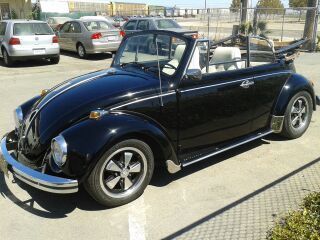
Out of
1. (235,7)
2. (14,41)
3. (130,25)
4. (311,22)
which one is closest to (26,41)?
(14,41)

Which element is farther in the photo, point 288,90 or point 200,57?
point 288,90

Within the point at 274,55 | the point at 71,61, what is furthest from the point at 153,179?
the point at 71,61

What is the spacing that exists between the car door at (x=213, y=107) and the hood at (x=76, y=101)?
468 millimetres

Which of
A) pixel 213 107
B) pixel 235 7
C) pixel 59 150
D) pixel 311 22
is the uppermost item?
pixel 235 7

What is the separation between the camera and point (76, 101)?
157 inches

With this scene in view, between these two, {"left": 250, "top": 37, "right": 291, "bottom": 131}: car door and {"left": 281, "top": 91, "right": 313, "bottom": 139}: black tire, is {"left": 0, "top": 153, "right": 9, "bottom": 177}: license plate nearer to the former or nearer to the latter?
{"left": 250, "top": 37, "right": 291, "bottom": 131}: car door

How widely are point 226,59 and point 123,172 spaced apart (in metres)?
2.30

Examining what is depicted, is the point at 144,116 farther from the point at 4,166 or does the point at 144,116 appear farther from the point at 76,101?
the point at 4,166

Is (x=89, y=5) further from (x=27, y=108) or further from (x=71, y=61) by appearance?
(x=27, y=108)

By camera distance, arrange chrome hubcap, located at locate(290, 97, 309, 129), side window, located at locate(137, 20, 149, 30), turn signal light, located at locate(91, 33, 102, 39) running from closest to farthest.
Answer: chrome hubcap, located at locate(290, 97, 309, 129) → turn signal light, located at locate(91, 33, 102, 39) → side window, located at locate(137, 20, 149, 30)

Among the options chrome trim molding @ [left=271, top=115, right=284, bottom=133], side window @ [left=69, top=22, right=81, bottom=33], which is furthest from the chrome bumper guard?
side window @ [left=69, top=22, right=81, bottom=33]

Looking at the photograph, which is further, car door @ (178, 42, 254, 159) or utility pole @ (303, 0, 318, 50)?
utility pole @ (303, 0, 318, 50)

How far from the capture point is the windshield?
4.42 metres

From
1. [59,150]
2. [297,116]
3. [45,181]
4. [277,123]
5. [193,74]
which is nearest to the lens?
[45,181]
